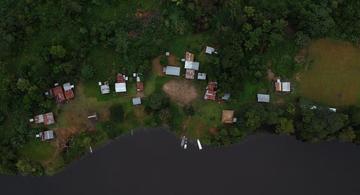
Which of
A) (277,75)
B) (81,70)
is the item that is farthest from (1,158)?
(277,75)

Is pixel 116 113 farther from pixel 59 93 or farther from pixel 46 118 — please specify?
pixel 46 118

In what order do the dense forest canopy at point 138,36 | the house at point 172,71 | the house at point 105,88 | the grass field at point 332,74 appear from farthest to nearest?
the grass field at point 332,74, the house at point 172,71, the house at point 105,88, the dense forest canopy at point 138,36

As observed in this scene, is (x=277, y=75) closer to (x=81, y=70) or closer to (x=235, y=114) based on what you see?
(x=235, y=114)

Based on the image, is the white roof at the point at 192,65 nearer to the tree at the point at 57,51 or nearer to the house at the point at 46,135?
the tree at the point at 57,51

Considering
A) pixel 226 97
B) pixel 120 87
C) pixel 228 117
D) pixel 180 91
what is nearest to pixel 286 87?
pixel 226 97

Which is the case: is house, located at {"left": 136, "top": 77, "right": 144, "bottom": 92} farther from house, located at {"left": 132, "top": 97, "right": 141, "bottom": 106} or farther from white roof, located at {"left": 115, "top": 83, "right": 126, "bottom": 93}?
white roof, located at {"left": 115, "top": 83, "right": 126, "bottom": 93}

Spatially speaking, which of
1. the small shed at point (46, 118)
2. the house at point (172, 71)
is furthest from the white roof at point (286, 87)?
the small shed at point (46, 118)
